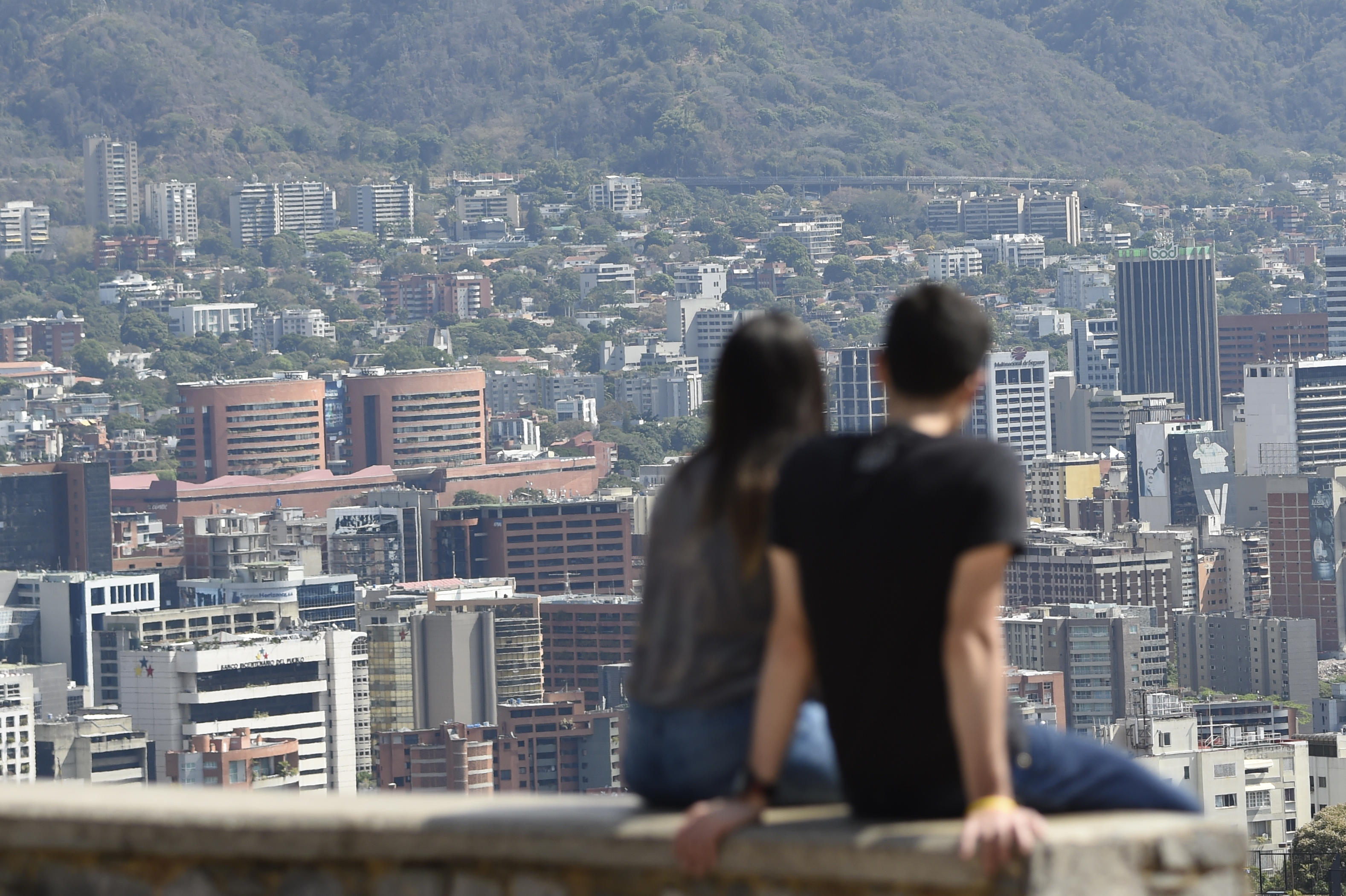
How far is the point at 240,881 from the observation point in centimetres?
230

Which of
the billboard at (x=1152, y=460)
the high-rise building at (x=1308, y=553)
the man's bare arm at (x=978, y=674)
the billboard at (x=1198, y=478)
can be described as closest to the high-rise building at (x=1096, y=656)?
the high-rise building at (x=1308, y=553)

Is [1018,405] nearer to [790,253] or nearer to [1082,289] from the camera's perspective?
[1082,289]

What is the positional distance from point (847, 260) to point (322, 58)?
20.6 metres

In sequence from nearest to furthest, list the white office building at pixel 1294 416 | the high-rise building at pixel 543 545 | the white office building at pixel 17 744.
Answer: the white office building at pixel 17 744, the high-rise building at pixel 543 545, the white office building at pixel 1294 416

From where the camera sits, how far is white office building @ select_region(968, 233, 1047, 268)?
81.2 m

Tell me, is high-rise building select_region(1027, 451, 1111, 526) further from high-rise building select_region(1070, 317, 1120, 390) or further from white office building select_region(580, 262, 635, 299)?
white office building select_region(580, 262, 635, 299)

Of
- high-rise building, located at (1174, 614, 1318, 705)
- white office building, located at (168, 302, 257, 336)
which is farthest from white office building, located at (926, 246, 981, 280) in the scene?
high-rise building, located at (1174, 614, 1318, 705)

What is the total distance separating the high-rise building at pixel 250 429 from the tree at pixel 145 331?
1038 cm

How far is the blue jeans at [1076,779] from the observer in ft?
6.66

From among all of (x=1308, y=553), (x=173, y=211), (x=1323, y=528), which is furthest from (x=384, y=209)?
(x=1308, y=553)

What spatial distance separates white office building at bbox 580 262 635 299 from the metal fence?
5830cm

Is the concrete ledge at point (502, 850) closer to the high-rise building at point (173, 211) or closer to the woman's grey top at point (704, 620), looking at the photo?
the woman's grey top at point (704, 620)

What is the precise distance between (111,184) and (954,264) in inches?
1031

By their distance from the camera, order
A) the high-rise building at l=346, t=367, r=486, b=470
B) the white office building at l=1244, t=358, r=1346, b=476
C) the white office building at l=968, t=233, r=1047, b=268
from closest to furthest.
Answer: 1. the white office building at l=1244, t=358, r=1346, b=476
2. the high-rise building at l=346, t=367, r=486, b=470
3. the white office building at l=968, t=233, r=1047, b=268
